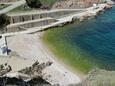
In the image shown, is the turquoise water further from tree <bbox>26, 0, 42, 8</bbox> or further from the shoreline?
tree <bbox>26, 0, 42, 8</bbox>

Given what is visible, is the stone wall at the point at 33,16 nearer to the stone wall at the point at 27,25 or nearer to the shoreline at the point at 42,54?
the stone wall at the point at 27,25

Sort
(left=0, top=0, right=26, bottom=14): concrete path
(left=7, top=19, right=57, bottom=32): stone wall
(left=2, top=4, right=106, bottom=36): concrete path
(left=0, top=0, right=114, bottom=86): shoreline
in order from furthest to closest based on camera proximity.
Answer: (left=0, top=0, right=26, bottom=14): concrete path < (left=7, top=19, right=57, bottom=32): stone wall < (left=2, top=4, right=106, bottom=36): concrete path < (left=0, top=0, right=114, bottom=86): shoreline

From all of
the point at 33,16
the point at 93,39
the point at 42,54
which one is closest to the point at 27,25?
the point at 33,16

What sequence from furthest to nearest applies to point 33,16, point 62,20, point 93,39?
point 62,20, point 33,16, point 93,39

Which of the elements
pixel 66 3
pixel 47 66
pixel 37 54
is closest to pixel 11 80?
pixel 47 66

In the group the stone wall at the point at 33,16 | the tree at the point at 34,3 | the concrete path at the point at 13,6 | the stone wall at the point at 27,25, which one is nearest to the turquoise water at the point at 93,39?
the stone wall at the point at 27,25

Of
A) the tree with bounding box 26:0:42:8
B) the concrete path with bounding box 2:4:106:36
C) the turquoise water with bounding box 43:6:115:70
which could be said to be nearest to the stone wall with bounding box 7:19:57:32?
the concrete path with bounding box 2:4:106:36

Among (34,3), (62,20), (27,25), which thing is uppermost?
(34,3)

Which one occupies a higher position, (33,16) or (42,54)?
(33,16)

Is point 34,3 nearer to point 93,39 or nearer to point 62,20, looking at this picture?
point 62,20
